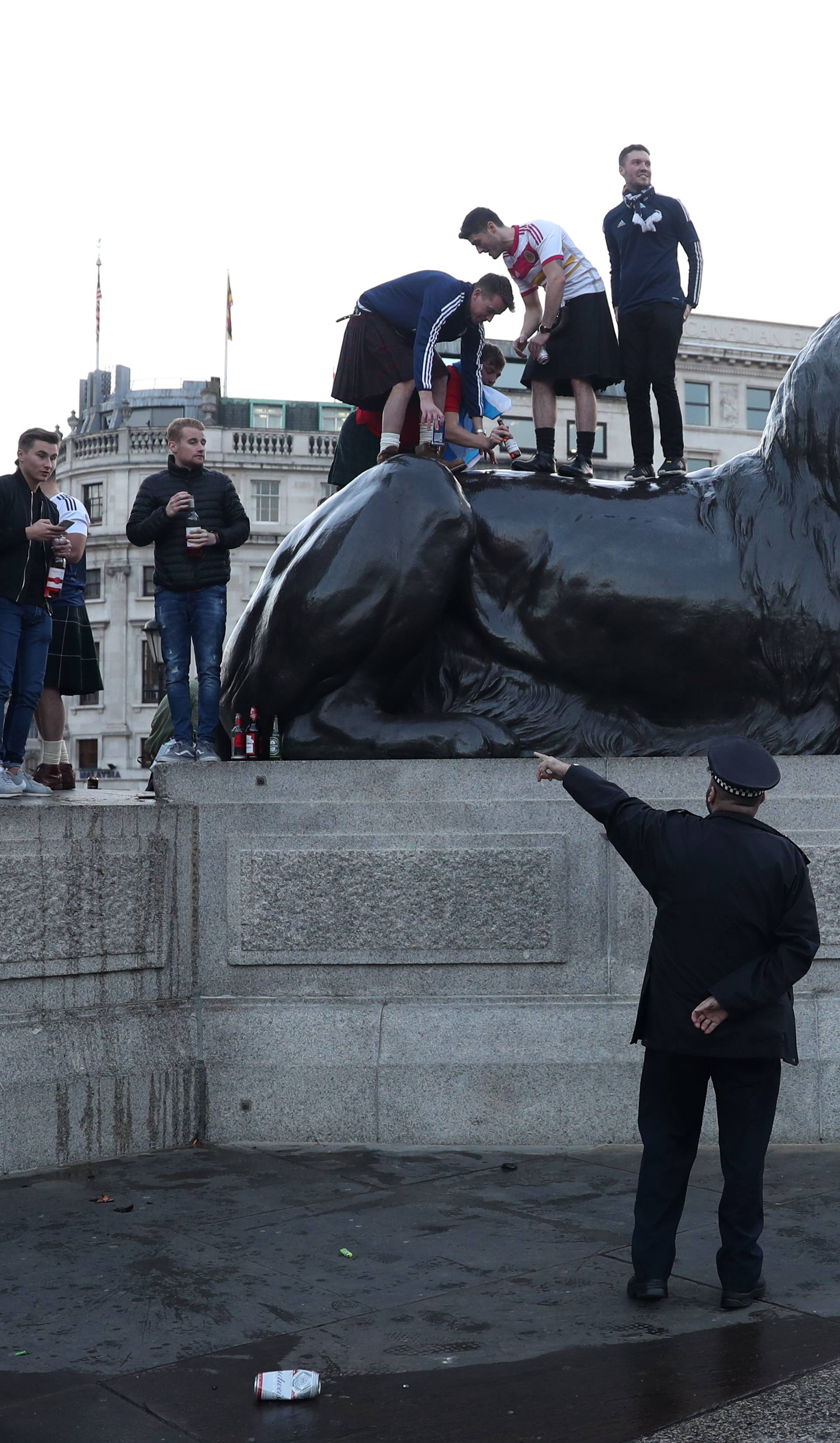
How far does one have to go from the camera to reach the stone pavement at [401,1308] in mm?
3498

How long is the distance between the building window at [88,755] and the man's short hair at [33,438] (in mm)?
55623

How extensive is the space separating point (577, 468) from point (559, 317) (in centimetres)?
105

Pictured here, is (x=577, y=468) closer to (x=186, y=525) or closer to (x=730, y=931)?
(x=186, y=525)

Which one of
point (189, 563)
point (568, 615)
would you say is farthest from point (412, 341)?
point (568, 615)

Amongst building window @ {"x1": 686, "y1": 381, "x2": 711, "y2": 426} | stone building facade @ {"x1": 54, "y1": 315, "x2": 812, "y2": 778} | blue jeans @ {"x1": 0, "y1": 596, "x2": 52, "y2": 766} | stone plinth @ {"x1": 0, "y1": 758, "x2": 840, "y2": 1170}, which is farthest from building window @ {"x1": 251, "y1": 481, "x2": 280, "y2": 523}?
stone plinth @ {"x1": 0, "y1": 758, "x2": 840, "y2": 1170}

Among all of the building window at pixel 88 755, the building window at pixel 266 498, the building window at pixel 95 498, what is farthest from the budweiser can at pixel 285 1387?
the building window at pixel 95 498

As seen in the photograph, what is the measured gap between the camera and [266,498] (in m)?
59.9

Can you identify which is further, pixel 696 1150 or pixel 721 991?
pixel 696 1150

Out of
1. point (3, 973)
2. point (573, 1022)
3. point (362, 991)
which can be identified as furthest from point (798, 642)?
point (3, 973)

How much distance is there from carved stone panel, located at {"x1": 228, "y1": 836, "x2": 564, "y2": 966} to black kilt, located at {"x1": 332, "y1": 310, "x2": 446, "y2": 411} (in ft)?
9.30

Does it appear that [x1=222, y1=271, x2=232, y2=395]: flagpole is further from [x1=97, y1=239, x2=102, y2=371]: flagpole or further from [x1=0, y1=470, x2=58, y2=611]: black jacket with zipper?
[x1=0, y1=470, x2=58, y2=611]: black jacket with zipper

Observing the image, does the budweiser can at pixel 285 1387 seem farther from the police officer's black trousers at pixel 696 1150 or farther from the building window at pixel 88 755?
the building window at pixel 88 755

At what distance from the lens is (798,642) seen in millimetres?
6855

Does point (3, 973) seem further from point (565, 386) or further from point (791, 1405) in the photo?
point (565, 386)
